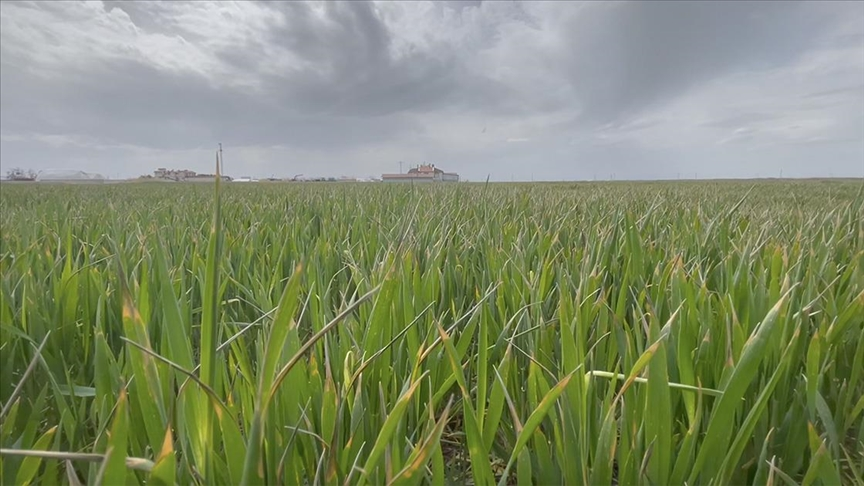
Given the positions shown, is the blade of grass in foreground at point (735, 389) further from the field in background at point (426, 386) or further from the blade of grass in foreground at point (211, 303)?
the blade of grass in foreground at point (211, 303)

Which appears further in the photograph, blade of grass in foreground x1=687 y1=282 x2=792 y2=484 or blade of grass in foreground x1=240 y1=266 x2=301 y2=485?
blade of grass in foreground x1=687 y1=282 x2=792 y2=484

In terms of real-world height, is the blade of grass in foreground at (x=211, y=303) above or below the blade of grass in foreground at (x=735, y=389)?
above

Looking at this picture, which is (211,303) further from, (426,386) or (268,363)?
(426,386)

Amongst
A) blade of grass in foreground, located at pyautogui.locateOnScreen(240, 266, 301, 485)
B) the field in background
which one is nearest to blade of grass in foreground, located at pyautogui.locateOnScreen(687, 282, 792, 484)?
the field in background

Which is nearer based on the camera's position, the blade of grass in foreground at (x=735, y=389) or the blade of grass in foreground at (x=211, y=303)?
the blade of grass in foreground at (x=211, y=303)

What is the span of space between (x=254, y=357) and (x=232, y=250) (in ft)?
1.89

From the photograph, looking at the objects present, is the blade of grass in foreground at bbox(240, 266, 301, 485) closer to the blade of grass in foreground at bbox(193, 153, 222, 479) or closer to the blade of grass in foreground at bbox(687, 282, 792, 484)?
the blade of grass in foreground at bbox(193, 153, 222, 479)

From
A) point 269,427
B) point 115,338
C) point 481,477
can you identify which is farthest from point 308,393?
point 115,338

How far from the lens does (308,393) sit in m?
0.48

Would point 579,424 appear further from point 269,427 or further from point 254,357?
point 254,357

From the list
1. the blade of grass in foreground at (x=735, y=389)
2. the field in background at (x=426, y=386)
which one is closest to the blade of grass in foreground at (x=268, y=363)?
the field in background at (x=426, y=386)

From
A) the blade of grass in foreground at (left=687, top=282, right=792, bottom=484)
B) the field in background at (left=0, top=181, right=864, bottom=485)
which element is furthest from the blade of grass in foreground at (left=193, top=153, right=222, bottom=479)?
the blade of grass in foreground at (left=687, top=282, right=792, bottom=484)

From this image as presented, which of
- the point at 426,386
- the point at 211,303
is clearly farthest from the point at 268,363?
the point at 426,386

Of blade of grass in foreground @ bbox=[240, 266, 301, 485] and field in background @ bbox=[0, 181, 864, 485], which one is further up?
blade of grass in foreground @ bbox=[240, 266, 301, 485]
